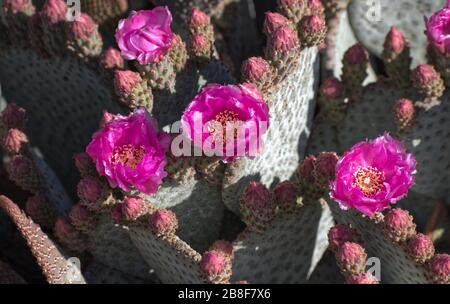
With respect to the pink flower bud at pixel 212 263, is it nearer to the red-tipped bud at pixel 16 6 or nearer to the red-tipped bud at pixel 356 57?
the red-tipped bud at pixel 356 57

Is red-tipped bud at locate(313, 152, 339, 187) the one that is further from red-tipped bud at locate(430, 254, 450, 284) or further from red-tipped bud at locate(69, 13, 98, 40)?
red-tipped bud at locate(69, 13, 98, 40)

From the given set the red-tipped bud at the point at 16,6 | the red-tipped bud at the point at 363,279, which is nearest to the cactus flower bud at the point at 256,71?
the red-tipped bud at the point at 363,279

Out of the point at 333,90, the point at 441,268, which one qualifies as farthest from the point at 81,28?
the point at 441,268

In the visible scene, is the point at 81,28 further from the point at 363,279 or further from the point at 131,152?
the point at 363,279

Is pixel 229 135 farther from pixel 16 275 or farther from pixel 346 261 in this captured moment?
pixel 16 275

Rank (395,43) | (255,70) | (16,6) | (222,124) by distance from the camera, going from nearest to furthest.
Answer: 1. (222,124)
2. (255,70)
3. (395,43)
4. (16,6)

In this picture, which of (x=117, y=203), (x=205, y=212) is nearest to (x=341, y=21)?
(x=205, y=212)
